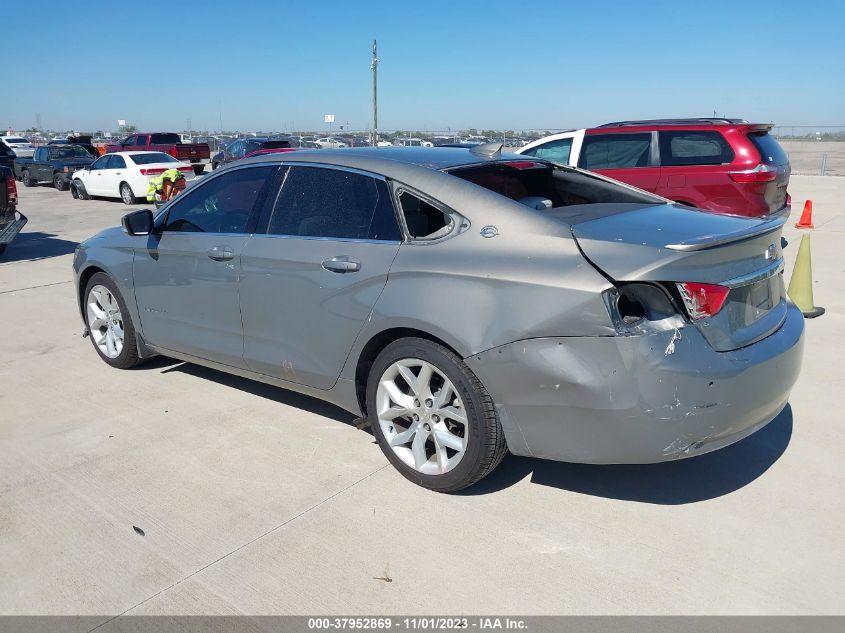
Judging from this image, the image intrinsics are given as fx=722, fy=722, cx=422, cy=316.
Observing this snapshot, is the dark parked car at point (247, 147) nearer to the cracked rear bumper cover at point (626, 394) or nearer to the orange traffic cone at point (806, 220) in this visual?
the orange traffic cone at point (806, 220)

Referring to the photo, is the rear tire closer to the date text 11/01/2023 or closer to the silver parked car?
the silver parked car

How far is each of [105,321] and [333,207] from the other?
249 cm

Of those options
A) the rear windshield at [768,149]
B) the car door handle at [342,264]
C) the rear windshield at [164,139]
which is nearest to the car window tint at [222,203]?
the car door handle at [342,264]

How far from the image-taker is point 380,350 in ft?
12.1

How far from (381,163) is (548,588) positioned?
223cm

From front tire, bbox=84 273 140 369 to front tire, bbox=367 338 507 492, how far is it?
93.7 inches

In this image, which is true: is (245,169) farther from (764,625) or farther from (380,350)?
(764,625)

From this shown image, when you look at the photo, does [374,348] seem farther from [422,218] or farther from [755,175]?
[755,175]

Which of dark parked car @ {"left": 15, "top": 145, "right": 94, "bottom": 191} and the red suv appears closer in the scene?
the red suv

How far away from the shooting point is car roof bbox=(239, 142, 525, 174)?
146 inches

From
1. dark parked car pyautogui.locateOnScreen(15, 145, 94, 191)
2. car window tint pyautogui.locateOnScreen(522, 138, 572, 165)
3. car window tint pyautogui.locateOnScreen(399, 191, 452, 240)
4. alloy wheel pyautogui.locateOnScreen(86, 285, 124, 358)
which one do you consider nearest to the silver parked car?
car window tint pyautogui.locateOnScreen(399, 191, 452, 240)

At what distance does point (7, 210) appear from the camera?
1050cm

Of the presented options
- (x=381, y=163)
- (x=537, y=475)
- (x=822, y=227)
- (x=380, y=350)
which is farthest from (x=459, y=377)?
(x=822, y=227)

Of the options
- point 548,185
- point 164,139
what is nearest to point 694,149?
point 548,185
